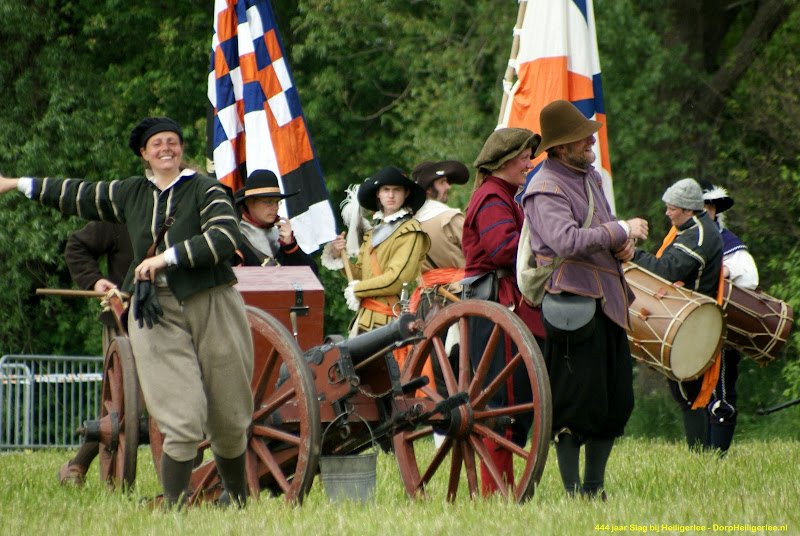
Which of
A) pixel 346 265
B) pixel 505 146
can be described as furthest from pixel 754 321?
pixel 505 146

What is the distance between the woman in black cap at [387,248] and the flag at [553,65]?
79 centimetres

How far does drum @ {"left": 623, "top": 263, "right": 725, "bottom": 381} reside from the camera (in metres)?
6.95

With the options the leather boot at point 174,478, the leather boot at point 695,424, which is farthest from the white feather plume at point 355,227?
the leather boot at point 174,478

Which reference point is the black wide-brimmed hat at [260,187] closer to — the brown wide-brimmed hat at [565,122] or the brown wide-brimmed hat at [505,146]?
the brown wide-brimmed hat at [505,146]

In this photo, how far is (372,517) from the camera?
4500mm

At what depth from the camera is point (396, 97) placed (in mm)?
17516

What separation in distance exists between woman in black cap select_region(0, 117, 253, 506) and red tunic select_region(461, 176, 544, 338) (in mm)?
1217

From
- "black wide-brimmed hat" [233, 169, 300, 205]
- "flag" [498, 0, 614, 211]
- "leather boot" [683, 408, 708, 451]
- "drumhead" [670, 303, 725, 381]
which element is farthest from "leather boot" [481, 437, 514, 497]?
"leather boot" [683, 408, 708, 451]

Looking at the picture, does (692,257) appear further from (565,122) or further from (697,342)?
(565,122)

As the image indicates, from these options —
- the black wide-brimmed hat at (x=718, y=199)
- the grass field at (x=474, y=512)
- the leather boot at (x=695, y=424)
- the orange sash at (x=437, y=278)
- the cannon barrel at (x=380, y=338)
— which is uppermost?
the black wide-brimmed hat at (x=718, y=199)

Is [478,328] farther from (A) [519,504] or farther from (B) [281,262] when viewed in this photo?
(B) [281,262]

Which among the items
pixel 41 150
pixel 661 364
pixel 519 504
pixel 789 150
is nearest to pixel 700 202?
pixel 661 364

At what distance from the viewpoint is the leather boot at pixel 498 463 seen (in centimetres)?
520

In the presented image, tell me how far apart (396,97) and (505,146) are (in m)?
12.1
